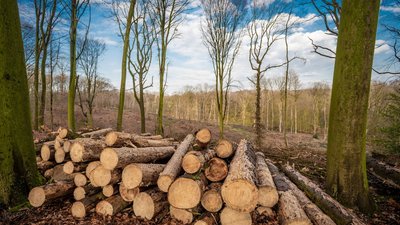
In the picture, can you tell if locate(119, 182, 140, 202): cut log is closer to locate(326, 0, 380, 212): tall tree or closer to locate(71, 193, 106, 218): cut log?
locate(71, 193, 106, 218): cut log

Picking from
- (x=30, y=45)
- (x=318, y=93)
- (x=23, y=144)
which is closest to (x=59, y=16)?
(x=30, y=45)

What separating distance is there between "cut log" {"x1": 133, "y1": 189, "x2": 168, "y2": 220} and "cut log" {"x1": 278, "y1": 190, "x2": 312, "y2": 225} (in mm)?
1830

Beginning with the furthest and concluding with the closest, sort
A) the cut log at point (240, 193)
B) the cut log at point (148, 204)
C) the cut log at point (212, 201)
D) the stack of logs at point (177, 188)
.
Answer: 1. the cut log at point (148, 204)
2. the cut log at point (212, 201)
3. the stack of logs at point (177, 188)
4. the cut log at point (240, 193)

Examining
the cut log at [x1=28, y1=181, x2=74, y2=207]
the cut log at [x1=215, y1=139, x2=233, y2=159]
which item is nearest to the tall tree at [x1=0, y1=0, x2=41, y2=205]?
the cut log at [x1=28, y1=181, x2=74, y2=207]

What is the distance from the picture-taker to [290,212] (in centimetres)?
273

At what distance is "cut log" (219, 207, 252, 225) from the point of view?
9.24ft

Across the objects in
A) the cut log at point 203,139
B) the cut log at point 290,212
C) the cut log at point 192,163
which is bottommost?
the cut log at point 290,212

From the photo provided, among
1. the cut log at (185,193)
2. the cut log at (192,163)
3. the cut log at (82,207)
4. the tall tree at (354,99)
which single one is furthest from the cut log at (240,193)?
the cut log at (82,207)

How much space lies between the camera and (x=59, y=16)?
41.1ft

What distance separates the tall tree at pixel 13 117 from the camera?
11.4 ft

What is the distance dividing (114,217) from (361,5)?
221 inches

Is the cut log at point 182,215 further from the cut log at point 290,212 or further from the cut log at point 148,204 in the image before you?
the cut log at point 290,212

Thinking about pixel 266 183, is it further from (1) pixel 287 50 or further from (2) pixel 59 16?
(2) pixel 59 16

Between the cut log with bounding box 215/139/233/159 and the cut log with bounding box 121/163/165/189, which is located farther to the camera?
the cut log with bounding box 215/139/233/159
